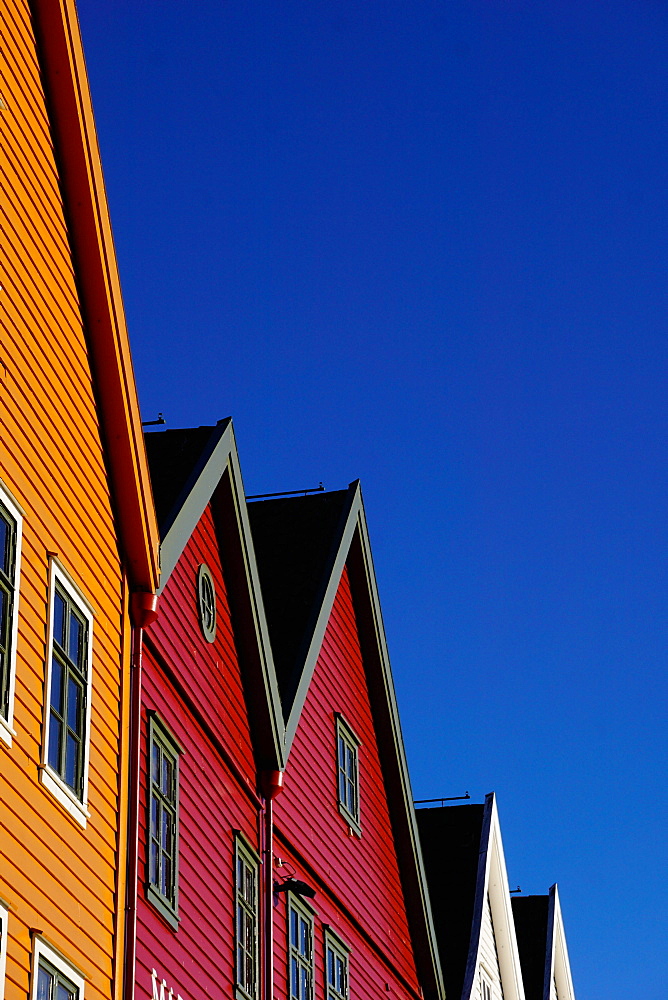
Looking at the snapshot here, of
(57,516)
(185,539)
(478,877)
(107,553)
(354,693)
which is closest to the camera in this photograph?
(57,516)

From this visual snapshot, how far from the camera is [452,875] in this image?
31625mm

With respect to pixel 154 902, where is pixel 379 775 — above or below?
above

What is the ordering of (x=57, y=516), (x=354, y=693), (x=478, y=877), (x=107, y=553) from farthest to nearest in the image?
(x=478, y=877), (x=354, y=693), (x=107, y=553), (x=57, y=516)

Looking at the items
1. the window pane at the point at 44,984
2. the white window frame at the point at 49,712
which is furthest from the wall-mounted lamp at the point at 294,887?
the window pane at the point at 44,984

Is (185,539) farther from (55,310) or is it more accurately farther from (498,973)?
(498,973)

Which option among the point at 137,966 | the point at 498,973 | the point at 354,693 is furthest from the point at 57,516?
the point at 498,973

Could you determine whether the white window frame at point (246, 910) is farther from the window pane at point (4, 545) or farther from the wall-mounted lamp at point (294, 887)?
the window pane at point (4, 545)

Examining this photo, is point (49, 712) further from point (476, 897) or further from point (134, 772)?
point (476, 897)

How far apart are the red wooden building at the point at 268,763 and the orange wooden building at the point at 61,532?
1011mm

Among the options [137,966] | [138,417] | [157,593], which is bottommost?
[137,966]

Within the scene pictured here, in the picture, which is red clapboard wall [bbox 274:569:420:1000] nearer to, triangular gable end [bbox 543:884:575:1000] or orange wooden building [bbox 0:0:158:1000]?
orange wooden building [bbox 0:0:158:1000]

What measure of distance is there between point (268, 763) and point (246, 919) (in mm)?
1953

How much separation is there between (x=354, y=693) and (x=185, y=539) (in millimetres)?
8206

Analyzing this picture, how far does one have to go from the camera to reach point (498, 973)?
32750mm
